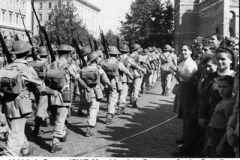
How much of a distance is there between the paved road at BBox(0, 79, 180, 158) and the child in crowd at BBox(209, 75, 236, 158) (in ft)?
5.86

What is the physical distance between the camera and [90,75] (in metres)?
7.03

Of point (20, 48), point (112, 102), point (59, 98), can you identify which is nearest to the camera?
point (20, 48)

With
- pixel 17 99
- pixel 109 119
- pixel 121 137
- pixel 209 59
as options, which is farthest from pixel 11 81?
pixel 109 119

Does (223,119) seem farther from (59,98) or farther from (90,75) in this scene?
(90,75)

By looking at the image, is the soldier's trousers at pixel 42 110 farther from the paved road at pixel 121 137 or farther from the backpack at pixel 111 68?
the backpack at pixel 111 68

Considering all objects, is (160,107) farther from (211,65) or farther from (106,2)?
(211,65)

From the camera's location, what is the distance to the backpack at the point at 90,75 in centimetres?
703

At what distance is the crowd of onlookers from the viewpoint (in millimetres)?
3635

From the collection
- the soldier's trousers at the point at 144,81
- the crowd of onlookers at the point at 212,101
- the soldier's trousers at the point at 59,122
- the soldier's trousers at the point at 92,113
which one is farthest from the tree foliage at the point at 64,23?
the soldier's trousers at the point at 144,81

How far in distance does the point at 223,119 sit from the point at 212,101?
536 millimetres

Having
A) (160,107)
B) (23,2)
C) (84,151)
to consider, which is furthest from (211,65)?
(160,107)

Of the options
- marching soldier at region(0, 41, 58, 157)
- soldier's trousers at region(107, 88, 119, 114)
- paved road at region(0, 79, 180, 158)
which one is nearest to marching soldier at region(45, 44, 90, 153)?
paved road at region(0, 79, 180, 158)

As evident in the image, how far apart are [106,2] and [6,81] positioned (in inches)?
101

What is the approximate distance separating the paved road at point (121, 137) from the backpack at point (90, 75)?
1.17m
